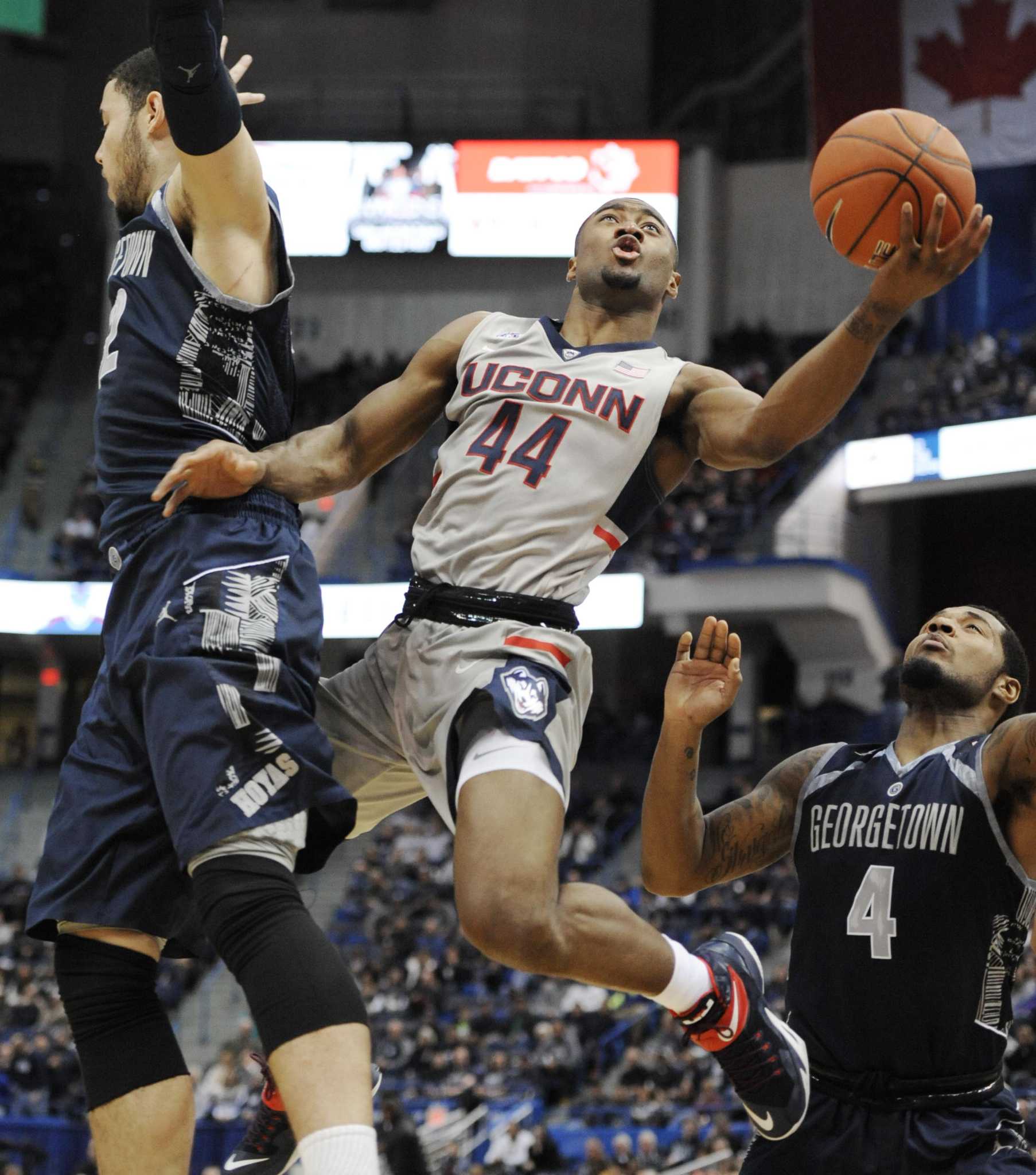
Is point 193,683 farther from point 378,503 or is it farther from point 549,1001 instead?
point 378,503

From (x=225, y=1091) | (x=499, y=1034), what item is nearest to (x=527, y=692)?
(x=225, y=1091)

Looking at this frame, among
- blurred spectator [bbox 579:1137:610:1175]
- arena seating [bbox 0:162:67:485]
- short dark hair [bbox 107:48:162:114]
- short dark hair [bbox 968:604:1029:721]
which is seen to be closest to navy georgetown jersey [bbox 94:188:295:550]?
short dark hair [bbox 107:48:162:114]

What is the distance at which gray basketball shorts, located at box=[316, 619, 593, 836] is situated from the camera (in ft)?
13.7

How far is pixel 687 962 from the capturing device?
4.09 metres

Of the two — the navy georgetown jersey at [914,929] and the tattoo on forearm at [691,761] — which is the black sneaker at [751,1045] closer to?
the navy georgetown jersey at [914,929]

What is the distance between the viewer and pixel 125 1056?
3789mm

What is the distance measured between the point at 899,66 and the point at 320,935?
2421 cm

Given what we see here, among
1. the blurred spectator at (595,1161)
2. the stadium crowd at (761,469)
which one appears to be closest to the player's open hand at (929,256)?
the blurred spectator at (595,1161)

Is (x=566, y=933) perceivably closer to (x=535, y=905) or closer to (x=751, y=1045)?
(x=535, y=905)

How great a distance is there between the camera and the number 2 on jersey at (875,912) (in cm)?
462

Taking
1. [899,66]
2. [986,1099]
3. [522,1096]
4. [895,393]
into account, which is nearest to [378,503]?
[895,393]

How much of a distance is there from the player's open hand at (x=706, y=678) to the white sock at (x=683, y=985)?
0.72 m

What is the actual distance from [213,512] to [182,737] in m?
0.66

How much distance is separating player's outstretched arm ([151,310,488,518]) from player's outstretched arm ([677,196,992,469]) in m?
0.82
